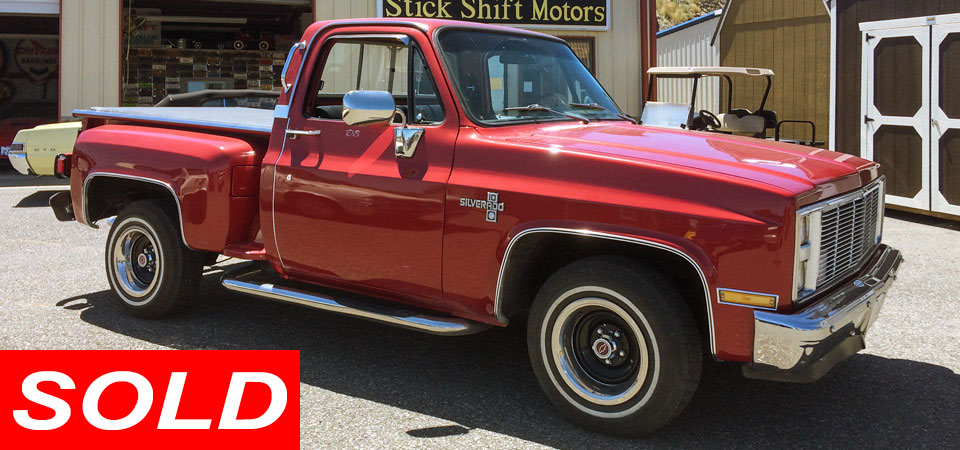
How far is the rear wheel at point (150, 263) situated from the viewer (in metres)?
5.64

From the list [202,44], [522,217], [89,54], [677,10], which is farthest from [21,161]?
[677,10]

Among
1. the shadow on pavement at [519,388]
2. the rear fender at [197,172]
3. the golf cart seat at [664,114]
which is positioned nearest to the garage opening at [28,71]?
the golf cart seat at [664,114]

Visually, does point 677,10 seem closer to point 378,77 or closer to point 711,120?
point 711,120

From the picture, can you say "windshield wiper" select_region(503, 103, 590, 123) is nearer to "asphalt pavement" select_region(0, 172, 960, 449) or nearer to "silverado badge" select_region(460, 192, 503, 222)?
"silverado badge" select_region(460, 192, 503, 222)

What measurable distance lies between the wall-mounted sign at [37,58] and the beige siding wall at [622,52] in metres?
16.3

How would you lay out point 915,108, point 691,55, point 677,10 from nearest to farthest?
point 915,108 → point 691,55 → point 677,10

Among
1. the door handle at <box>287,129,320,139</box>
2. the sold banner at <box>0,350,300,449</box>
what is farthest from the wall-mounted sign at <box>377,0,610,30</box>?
the sold banner at <box>0,350,300,449</box>

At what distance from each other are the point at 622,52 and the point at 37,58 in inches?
697

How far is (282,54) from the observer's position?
18875 millimetres

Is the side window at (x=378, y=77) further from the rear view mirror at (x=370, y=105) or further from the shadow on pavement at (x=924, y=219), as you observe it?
the shadow on pavement at (x=924, y=219)

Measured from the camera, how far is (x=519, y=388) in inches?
180

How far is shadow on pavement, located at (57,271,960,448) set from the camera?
3920 mm

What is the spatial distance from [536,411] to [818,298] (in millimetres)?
1373

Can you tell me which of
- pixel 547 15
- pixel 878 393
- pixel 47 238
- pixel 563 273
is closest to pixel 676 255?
pixel 563 273
